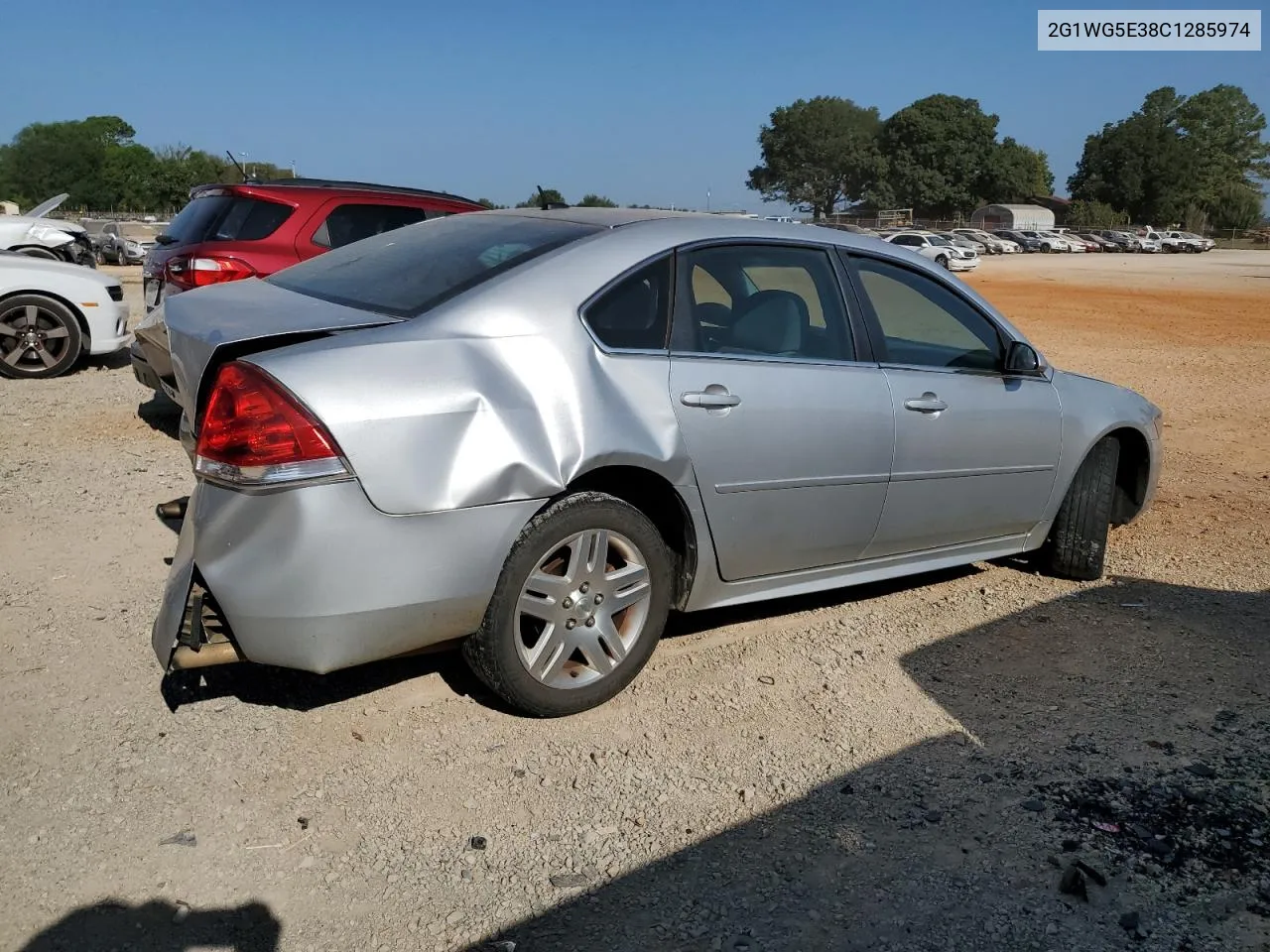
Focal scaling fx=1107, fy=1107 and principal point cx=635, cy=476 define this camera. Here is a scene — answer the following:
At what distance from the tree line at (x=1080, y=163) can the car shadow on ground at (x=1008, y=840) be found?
10190 cm

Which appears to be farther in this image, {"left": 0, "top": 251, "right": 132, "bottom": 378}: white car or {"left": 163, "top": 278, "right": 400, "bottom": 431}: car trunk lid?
{"left": 0, "top": 251, "right": 132, "bottom": 378}: white car

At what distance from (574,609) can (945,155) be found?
375 ft

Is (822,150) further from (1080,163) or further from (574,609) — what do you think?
(574,609)

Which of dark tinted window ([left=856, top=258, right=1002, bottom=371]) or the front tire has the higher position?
dark tinted window ([left=856, top=258, right=1002, bottom=371])

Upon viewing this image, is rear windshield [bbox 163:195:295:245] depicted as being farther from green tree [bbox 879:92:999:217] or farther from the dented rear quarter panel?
green tree [bbox 879:92:999:217]

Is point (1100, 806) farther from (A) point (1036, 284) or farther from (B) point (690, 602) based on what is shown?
(A) point (1036, 284)

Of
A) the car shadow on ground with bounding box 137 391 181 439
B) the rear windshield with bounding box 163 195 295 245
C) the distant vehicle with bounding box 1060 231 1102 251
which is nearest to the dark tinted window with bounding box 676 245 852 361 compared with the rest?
the car shadow on ground with bounding box 137 391 181 439

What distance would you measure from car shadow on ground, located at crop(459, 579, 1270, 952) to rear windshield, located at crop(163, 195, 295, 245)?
5618 mm

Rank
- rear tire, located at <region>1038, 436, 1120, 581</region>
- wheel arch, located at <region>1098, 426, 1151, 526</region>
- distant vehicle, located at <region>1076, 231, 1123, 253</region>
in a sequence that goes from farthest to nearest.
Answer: distant vehicle, located at <region>1076, 231, 1123, 253</region>
wheel arch, located at <region>1098, 426, 1151, 526</region>
rear tire, located at <region>1038, 436, 1120, 581</region>

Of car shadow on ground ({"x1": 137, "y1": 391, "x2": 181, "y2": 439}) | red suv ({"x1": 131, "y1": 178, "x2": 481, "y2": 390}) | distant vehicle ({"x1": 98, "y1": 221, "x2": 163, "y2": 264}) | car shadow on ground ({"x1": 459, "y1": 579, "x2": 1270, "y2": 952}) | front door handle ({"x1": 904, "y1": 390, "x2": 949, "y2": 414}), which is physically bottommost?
car shadow on ground ({"x1": 459, "y1": 579, "x2": 1270, "y2": 952})

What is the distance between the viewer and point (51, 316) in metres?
9.56

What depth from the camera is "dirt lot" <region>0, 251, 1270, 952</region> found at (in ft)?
8.80

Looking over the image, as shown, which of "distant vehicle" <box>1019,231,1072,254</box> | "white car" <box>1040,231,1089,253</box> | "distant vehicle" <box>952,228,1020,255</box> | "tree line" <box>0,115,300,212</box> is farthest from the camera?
"tree line" <box>0,115,300,212</box>

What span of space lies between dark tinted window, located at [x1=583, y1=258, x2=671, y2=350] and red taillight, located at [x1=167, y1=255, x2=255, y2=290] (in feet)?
15.2
